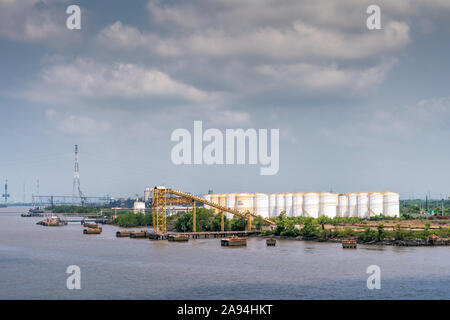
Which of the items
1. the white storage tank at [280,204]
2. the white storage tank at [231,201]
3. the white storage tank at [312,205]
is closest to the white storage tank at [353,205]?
the white storage tank at [312,205]

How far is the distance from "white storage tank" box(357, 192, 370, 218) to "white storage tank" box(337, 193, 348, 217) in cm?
280

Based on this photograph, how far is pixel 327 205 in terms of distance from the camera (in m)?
108

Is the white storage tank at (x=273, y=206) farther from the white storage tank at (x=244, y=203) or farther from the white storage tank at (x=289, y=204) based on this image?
the white storage tank at (x=244, y=203)

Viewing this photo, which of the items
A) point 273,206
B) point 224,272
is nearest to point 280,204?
point 273,206

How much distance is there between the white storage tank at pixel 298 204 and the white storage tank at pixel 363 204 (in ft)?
39.7

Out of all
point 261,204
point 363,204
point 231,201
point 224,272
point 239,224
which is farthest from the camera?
point 231,201

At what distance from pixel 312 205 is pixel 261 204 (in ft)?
35.3

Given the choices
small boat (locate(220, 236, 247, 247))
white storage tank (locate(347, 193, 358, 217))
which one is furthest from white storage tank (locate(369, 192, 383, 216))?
small boat (locate(220, 236, 247, 247))

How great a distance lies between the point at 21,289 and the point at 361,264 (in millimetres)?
30140

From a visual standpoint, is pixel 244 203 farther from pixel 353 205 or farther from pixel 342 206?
pixel 353 205

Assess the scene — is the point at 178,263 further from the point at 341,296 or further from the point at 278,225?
the point at 278,225

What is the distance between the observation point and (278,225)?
83250 millimetres

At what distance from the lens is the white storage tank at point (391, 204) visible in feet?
350

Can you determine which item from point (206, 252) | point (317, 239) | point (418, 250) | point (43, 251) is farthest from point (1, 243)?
point (418, 250)
